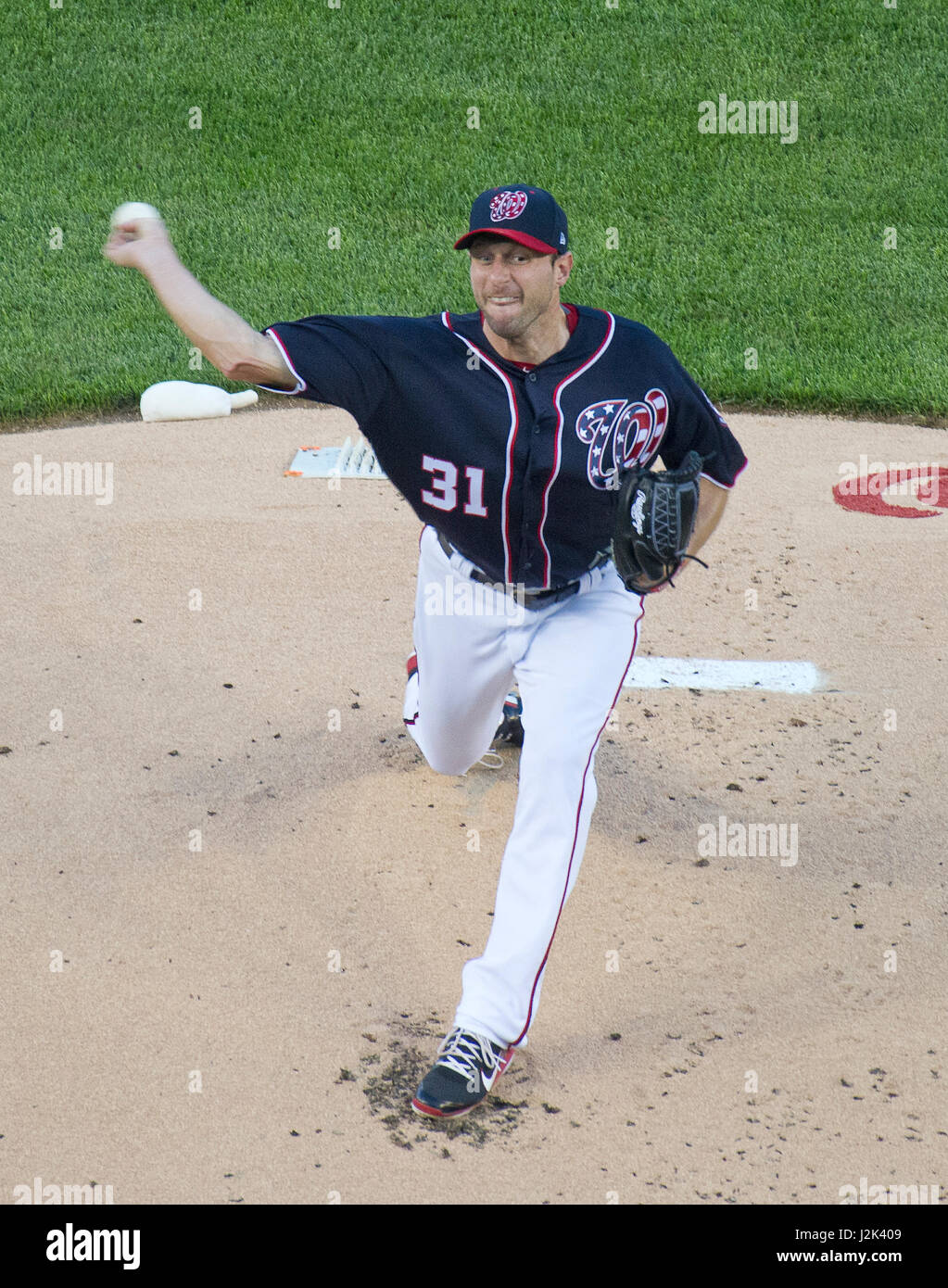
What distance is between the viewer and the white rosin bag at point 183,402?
779 cm

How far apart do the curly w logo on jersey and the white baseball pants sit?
29cm

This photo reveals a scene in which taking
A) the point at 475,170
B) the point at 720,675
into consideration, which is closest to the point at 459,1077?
the point at 720,675

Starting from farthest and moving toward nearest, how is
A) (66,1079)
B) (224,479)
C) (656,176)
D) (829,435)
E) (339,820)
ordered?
1. (656,176)
2. (829,435)
3. (224,479)
4. (339,820)
5. (66,1079)

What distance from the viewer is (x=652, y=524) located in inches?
142

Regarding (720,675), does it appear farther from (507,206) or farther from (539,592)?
(507,206)

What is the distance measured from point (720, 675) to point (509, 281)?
2.18 meters

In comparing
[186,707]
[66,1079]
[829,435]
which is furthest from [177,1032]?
[829,435]

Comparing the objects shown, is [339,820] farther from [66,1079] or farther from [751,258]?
[751,258]

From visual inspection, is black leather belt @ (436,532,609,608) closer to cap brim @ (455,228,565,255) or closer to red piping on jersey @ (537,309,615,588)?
red piping on jersey @ (537,309,615,588)

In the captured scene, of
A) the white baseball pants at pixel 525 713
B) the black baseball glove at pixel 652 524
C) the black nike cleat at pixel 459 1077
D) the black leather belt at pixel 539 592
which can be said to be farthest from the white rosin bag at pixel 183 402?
the black nike cleat at pixel 459 1077

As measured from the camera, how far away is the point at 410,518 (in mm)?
6625

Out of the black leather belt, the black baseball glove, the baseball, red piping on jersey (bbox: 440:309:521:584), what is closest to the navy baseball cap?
red piping on jersey (bbox: 440:309:521:584)

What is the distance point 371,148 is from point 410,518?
18.3 ft

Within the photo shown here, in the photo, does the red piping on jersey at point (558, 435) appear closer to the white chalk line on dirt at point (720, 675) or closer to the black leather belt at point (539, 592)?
the black leather belt at point (539, 592)
